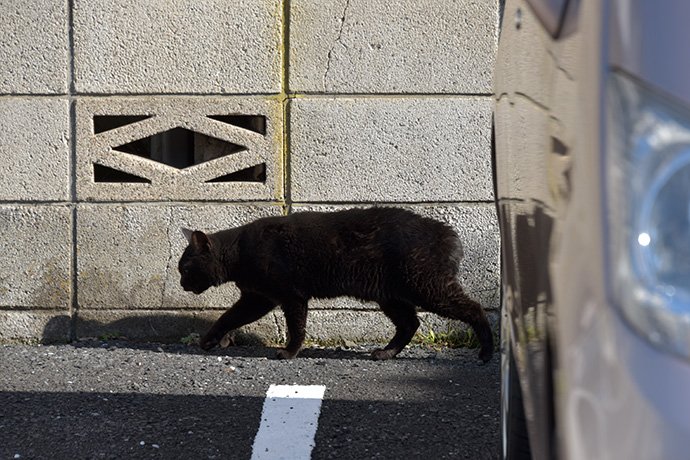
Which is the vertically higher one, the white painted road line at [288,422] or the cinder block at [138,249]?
the cinder block at [138,249]

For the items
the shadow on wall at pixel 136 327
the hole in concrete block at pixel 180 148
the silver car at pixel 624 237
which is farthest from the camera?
the hole in concrete block at pixel 180 148

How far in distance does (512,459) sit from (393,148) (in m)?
3.01

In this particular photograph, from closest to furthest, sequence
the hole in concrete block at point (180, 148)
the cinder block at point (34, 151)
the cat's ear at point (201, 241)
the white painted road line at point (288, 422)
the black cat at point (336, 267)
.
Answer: the white painted road line at point (288, 422)
the black cat at point (336, 267)
the cat's ear at point (201, 241)
the cinder block at point (34, 151)
the hole in concrete block at point (180, 148)

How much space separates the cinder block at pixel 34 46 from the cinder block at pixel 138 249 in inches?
32.0

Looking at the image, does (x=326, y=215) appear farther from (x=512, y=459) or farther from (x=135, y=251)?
(x=512, y=459)

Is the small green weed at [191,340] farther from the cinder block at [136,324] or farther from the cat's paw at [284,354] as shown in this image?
the cat's paw at [284,354]

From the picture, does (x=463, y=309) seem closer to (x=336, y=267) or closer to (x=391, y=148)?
(x=336, y=267)

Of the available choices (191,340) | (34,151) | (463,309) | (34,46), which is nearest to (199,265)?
(191,340)

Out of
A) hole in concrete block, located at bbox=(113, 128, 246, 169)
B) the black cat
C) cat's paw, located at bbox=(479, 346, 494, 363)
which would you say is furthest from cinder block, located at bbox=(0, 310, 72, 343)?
cat's paw, located at bbox=(479, 346, 494, 363)

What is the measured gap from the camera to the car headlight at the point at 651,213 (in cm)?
85

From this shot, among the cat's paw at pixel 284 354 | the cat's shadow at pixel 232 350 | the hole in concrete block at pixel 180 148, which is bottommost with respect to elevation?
the cat's shadow at pixel 232 350

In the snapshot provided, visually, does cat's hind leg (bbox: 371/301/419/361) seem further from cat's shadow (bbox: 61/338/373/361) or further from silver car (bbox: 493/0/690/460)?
silver car (bbox: 493/0/690/460)

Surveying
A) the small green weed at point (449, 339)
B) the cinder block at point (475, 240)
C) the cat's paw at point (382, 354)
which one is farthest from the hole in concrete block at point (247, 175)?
the small green weed at point (449, 339)

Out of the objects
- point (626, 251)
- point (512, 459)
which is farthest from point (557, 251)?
point (512, 459)
